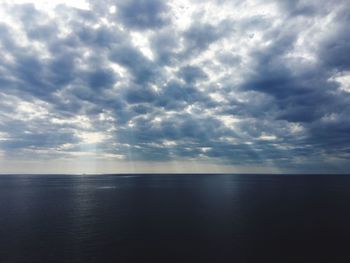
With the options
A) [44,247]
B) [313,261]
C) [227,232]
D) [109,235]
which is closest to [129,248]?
[109,235]

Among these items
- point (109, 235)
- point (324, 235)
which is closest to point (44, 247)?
point (109, 235)

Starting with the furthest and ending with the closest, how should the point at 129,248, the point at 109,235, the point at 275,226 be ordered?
the point at 275,226 < the point at 109,235 < the point at 129,248

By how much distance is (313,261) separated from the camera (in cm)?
3216

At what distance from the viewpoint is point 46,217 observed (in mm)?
59875

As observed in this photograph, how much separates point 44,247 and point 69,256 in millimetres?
6743

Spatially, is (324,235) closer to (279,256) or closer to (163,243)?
(279,256)

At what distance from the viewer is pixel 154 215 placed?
61562 mm

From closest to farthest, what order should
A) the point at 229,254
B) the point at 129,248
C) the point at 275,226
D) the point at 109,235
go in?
the point at 229,254
the point at 129,248
the point at 109,235
the point at 275,226

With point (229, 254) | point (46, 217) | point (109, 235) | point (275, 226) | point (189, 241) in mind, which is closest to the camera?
point (229, 254)

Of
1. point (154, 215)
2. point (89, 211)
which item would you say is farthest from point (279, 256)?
point (89, 211)

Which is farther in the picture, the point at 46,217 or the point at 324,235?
the point at 46,217

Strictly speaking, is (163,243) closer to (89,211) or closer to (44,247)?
(44,247)

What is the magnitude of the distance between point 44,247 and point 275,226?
4307cm

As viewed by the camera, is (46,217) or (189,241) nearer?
(189,241)
